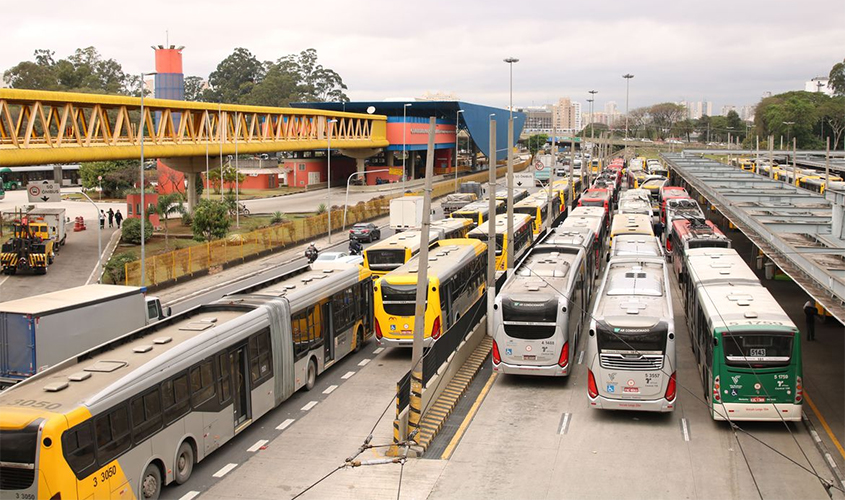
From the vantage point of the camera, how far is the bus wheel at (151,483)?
13.5 metres

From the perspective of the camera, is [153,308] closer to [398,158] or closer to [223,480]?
[223,480]

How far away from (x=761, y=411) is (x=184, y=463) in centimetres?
1145

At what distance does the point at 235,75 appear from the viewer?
155125 mm

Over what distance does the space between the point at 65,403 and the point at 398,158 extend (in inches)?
3640

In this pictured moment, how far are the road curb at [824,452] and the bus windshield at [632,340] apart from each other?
11.5 feet

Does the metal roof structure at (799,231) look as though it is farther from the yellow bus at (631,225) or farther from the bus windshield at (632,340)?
the bus windshield at (632,340)

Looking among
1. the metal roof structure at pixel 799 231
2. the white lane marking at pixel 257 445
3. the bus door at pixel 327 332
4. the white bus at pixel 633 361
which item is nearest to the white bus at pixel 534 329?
the white bus at pixel 633 361

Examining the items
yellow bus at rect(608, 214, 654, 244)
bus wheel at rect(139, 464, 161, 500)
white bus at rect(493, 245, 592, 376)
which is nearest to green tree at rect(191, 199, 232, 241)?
yellow bus at rect(608, 214, 654, 244)

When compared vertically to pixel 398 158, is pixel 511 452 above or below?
below

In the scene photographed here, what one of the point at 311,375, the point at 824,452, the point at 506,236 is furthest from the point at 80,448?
the point at 506,236

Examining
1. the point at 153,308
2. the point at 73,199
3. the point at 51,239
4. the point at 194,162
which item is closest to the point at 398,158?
the point at 73,199

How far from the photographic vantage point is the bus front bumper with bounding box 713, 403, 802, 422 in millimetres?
16875

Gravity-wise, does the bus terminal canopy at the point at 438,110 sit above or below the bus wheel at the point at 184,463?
above

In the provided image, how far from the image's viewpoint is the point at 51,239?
41.7m
